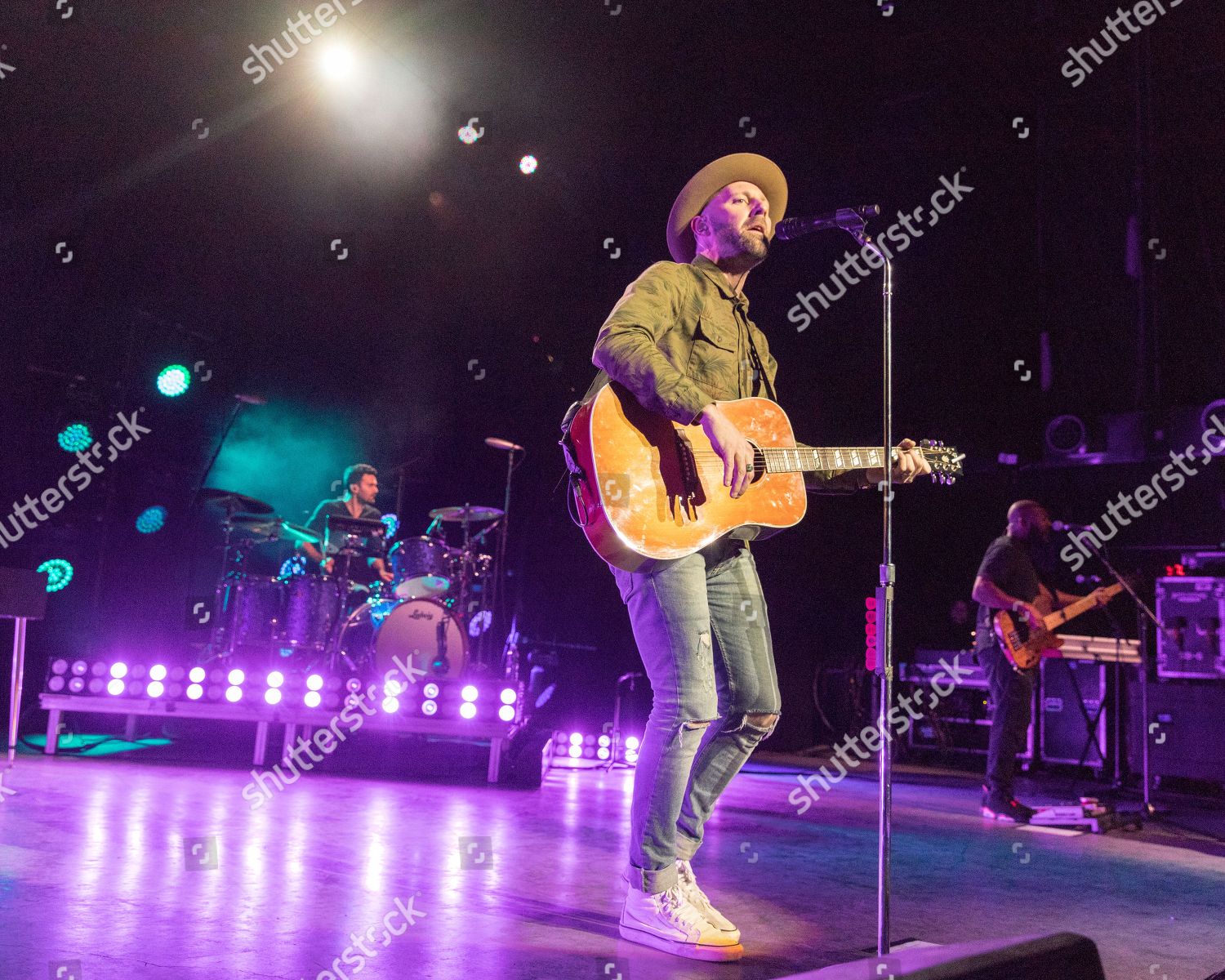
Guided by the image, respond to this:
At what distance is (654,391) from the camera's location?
2.79 meters

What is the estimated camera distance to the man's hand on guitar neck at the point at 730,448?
8.86 ft

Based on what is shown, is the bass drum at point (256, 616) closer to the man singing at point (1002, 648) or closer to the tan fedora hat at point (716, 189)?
the man singing at point (1002, 648)

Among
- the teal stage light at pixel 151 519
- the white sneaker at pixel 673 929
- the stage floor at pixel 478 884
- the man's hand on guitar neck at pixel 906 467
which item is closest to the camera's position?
the stage floor at pixel 478 884

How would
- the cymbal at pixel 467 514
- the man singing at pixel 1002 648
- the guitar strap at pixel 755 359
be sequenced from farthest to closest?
the cymbal at pixel 467 514, the man singing at pixel 1002 648, the guitar strap at pixel 755 359

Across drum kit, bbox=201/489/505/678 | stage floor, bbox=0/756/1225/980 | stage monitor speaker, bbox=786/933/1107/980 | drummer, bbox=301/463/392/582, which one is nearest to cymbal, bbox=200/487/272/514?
drum kit, bbox=201/489/505/678

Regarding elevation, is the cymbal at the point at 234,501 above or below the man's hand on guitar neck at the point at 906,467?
above

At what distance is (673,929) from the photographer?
2785 mm

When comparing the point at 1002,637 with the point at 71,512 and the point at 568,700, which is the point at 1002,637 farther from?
the point at 71,512

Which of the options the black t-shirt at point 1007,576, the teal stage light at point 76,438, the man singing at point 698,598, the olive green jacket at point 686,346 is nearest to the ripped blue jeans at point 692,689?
the man singing at point 698,598

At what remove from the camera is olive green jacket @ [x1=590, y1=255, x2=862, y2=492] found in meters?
2.81

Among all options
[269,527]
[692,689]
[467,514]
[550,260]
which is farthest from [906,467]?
[550,260]

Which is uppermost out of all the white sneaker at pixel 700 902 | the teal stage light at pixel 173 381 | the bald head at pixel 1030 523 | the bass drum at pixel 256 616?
the teal stage light at pixel 173 381

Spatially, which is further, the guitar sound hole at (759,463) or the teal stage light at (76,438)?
the teal stage light at (76,438)

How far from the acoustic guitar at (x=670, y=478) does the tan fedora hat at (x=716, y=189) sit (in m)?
0.74
